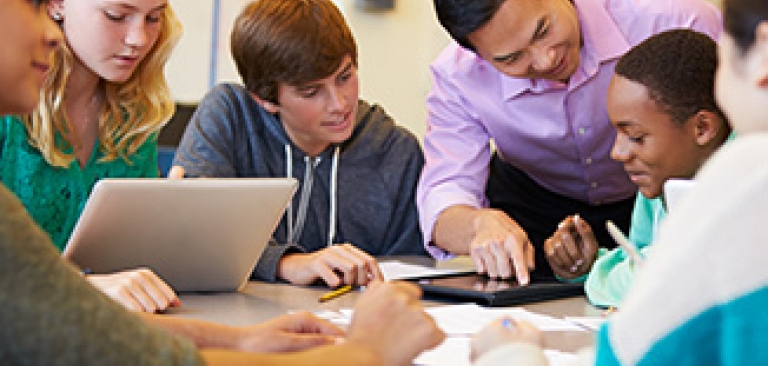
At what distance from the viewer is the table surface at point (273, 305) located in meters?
1.46

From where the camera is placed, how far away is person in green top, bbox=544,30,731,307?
69.8 inches

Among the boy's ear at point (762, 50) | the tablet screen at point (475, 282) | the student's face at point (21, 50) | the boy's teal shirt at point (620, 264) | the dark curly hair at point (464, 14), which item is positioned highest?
the boy's ear at point (762, 50)

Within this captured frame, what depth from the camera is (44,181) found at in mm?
1867

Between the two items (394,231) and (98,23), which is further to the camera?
(394,231)

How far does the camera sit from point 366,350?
2.92ft

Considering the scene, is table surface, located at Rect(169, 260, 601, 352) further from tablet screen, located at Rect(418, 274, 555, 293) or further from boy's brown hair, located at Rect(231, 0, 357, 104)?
boy's brown hair, located at Rect(231, 0, 357, 104)

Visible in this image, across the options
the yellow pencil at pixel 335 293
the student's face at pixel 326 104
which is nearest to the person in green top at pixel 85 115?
the student's face at pixel 326 104

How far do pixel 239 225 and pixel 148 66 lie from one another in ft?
1.90

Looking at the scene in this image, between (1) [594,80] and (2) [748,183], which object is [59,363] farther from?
(1) [594,80]

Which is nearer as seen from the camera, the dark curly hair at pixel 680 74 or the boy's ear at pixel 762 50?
the boy's ear at pixel 762 50

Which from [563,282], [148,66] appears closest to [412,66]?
[148,66]

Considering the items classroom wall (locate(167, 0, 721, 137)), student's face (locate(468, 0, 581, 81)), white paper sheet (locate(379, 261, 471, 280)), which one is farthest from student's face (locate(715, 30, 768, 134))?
classroom wall (locate(167, 0, 721, 137))

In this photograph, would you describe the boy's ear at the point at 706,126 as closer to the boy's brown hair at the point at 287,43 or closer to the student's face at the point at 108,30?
the boy's brown hair at the point at 287,43

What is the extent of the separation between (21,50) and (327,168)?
5.07 ft
